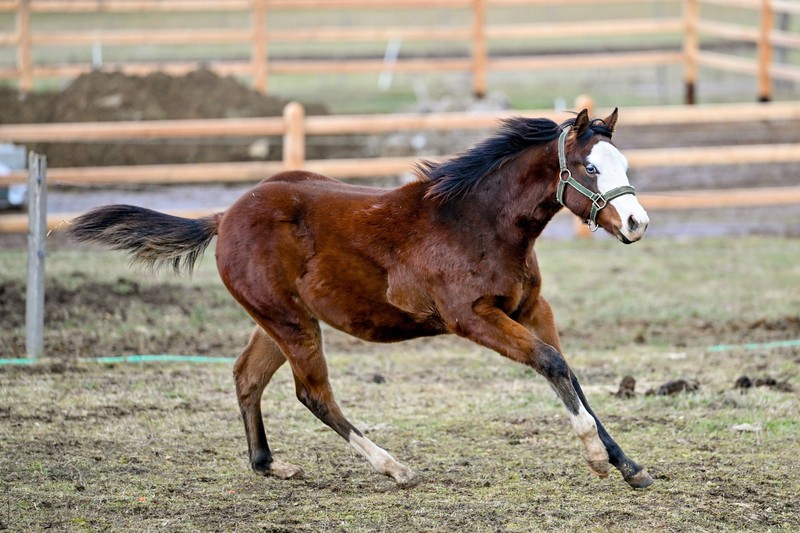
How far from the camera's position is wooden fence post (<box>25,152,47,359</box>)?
7629 millimetres

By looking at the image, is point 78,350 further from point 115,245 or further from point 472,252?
point 472,252

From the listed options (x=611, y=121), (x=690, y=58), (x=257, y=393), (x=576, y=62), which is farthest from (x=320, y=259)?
(x=690, y=58)

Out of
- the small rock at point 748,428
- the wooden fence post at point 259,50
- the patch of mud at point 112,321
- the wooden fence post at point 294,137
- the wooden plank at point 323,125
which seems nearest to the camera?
the small rock at point 748,428

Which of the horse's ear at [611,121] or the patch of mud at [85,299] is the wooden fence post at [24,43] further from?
the horse's ear at [611,121]

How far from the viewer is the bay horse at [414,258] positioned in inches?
197

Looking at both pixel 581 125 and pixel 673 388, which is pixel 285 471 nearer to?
pixel 581 125

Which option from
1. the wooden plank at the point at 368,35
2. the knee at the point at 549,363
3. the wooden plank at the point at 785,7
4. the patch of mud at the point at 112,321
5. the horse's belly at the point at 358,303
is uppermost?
the wooden plank at the point at 785,7

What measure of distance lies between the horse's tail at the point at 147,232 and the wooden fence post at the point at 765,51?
561 inches

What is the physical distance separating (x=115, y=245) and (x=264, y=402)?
4.89 feet

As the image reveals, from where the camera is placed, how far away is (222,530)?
15.1 feet

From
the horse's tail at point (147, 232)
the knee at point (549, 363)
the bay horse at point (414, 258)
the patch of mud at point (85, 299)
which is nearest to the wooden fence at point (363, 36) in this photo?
the patch of mud at point (85, 299)

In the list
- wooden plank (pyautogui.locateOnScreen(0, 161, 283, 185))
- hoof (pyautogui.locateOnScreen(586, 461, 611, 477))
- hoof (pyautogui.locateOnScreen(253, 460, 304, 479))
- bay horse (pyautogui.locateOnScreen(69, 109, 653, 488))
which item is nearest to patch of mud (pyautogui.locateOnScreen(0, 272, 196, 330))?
wooden plank (pyautogui.locateOnScreen(0, 161, 283, 185))

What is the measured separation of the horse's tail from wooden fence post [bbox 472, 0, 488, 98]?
1264cm

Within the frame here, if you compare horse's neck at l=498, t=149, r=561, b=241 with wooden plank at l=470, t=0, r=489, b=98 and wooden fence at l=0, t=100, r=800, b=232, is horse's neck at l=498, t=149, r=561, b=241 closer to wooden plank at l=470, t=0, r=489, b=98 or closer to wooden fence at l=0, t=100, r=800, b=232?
wooden fence at l=0, t=100, r=800, b=232
